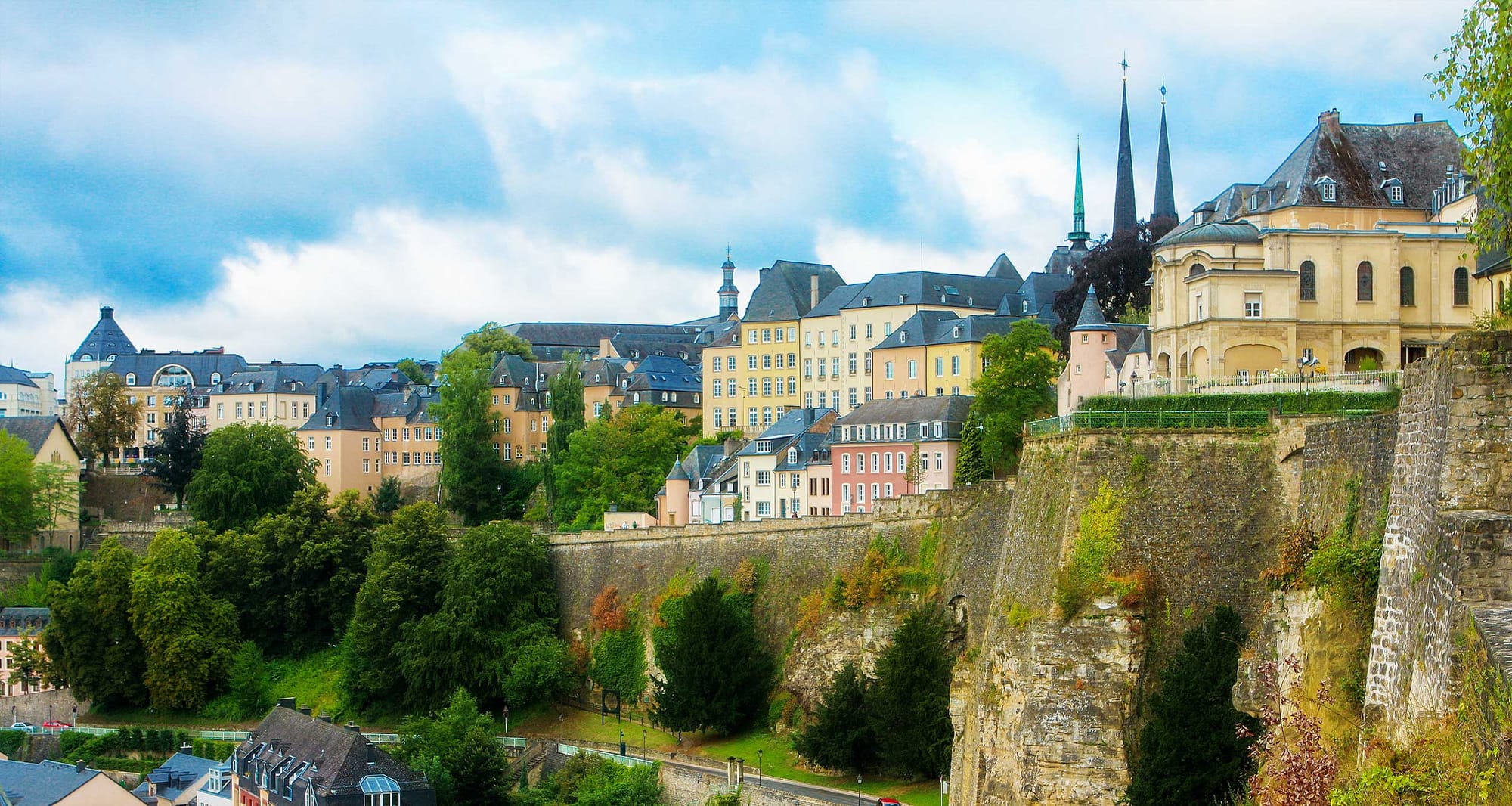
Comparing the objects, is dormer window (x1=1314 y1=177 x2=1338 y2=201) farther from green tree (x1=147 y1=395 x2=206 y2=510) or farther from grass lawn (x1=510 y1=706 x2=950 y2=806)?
green tree (x1=147 y1=395 x2=206 y2=510)

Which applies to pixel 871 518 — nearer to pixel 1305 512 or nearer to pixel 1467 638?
pixel 1305 512

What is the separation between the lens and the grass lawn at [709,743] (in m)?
41.1

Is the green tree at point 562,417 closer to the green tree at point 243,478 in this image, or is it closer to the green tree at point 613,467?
the green tree at point 613,467

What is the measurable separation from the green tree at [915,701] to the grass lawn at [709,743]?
0.70m

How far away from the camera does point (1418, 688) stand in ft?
44.1

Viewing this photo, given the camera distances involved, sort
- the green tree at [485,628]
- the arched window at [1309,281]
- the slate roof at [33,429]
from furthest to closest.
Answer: the slate roof at [33,429], the green tree at [485,628], the arched window at [1309,281]

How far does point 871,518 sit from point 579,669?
544 inches

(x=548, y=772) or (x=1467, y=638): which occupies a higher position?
(x=1467, y=638)

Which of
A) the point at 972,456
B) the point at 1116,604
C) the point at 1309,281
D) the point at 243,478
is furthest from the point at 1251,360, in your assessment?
the point at 243,478

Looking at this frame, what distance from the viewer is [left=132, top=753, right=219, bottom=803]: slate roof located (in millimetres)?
56156

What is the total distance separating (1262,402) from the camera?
110 feet

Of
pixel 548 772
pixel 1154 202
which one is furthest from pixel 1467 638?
pixel 1154 202

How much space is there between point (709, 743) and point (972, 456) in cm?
1186

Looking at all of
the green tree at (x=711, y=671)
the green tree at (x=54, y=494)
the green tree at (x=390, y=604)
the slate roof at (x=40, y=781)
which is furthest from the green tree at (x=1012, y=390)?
the green tree at (x=54, y=494)
